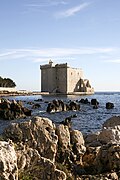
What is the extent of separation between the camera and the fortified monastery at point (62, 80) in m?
142

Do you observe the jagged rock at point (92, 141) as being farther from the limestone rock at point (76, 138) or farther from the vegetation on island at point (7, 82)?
the vegetation on island at point (7, 82)

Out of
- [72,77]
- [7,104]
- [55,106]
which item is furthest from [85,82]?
[7,104]

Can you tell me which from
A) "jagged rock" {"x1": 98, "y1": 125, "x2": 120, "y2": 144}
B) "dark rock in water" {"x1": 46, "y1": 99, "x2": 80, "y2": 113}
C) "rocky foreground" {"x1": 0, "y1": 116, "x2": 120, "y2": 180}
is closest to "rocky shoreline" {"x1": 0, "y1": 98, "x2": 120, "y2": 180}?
"rocky foreground" {"x1": 0, "y1": 116, "x2": 120, "y2": 180}

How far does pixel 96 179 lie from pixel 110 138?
461 cm

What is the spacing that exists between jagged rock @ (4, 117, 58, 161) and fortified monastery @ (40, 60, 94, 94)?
130413 millimetres

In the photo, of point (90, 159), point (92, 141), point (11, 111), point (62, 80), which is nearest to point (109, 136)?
point (92, 141)

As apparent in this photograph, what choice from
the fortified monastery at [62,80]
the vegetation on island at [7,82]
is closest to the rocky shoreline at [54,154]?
the vegetation on island at [7,82]

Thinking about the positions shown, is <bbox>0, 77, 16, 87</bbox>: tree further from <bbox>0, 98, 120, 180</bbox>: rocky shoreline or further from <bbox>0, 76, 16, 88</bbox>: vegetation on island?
<bbox>0, 98, 120, 180</bbox>: rocky shoreline

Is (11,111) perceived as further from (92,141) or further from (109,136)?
(109,136)

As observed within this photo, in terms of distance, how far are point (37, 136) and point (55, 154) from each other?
2.55 ft

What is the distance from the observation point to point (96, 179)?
890 centimetres

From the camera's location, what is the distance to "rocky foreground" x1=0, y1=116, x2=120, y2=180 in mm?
7989

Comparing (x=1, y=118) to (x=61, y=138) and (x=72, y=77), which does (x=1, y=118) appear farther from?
(x=72, y=77)

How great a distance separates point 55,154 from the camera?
9.98 metres
